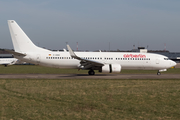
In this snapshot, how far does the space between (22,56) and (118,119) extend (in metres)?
24.0

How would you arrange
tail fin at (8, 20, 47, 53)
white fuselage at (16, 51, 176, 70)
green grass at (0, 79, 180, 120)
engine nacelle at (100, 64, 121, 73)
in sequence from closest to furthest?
green grass at (0, 79, 180, 120) → engine nacelle at (100, 64, 121, 73) → tail fin at (8, 20, 47, 53) → white fuselage at (16, 51, 176, 70)

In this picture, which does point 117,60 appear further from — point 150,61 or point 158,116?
point 158,116

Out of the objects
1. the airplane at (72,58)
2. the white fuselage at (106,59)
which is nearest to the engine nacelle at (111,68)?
the airplane at (72,58)

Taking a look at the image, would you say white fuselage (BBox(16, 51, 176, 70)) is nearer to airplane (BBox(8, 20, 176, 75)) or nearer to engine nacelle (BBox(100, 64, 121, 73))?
airplane (BBox(8, 20, 176, 75))

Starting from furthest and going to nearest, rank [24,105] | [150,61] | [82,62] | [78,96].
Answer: [150,61] → [82,62] → [78,96] → [24,105]

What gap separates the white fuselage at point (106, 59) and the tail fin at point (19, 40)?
1215mm

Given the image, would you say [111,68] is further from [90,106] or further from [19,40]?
[90,106]

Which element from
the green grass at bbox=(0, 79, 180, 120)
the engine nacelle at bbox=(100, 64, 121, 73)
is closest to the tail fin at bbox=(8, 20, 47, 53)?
the engine nacelle at bbox=(100, 64, 121, 73)

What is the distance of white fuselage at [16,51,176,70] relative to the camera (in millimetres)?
30578

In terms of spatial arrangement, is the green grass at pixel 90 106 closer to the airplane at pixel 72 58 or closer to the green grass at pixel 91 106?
the green grass at pixel 91 106

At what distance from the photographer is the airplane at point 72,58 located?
30109 millimetres

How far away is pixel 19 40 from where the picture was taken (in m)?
30.4

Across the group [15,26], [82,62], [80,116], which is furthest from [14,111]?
[15,26]

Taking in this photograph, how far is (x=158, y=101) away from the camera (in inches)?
485
